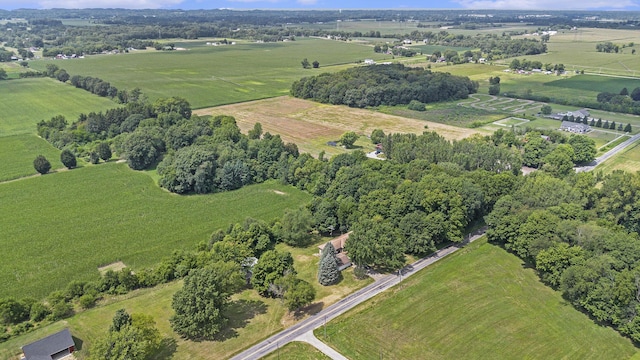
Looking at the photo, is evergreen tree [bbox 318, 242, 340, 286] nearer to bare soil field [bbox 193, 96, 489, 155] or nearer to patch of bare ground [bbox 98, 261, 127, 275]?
patch of bare ground [bbox 98, 261, 127, 275]

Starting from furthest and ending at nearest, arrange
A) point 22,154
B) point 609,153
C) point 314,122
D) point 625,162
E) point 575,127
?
point 314,122, point 575,127, point 609,153, point 22,154, point 625,162

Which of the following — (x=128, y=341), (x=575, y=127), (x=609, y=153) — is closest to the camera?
(x=128, y=341)

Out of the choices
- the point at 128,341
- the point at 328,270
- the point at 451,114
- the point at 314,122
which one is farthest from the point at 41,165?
the point at 451,114

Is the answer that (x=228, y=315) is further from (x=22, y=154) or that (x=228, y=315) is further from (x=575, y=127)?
(x=575, y=127)

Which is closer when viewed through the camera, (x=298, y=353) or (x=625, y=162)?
(x=298, y=353)

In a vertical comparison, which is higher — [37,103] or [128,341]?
[37,103]

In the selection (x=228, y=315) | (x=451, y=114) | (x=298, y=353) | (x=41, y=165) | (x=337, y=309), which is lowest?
(x=298, y=353)

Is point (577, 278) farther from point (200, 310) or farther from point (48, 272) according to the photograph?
point (48, 272)
